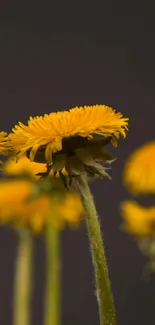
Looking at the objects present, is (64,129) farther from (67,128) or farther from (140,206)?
(140,206)

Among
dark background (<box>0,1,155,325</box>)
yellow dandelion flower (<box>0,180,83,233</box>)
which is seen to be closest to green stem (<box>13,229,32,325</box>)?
yellow dandelion flower (<box>0,180,83,233</box>)

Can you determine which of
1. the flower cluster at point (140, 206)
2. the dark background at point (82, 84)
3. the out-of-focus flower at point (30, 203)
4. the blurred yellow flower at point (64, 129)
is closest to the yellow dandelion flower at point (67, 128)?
the blurred yellow flower at point (64, 129)

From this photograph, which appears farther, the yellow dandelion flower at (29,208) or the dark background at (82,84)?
the dark background at (82,84)

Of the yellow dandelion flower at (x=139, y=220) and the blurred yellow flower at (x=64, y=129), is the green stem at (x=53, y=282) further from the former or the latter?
the blurred yellow flower at (x=64, y=129)

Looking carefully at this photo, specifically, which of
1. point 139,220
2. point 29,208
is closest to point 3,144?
point 139,220

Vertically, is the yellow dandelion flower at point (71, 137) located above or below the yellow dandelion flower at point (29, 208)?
below

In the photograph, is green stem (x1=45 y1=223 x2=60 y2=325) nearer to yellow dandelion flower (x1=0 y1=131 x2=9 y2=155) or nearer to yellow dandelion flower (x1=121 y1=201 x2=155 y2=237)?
yellow dandelion flower (x1=121 y1=201 x2=155 y2=237)

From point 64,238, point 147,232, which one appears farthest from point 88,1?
point 147,232
